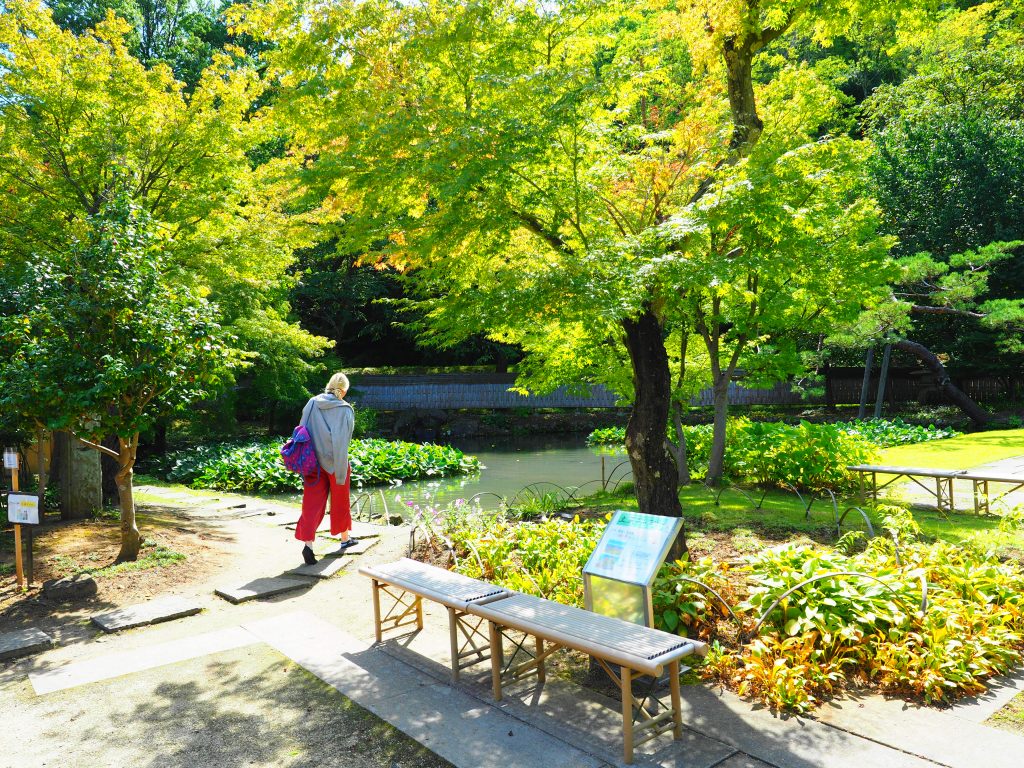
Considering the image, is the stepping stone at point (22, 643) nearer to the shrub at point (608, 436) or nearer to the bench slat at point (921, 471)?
the bench slat at point (921, 471)

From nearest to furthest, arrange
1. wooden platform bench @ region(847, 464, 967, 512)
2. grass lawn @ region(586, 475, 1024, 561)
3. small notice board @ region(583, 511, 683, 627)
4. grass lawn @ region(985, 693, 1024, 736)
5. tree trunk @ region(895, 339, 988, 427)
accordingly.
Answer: grass lawn @ region(985, 693, 1024, 736)
small notice board @ region(583, 511, 683, 627)
grass lawn @ region(586, 475, 1024, 561)
wooden platform bench @ region(847, 464, 967, 512)
tree trunk @ region(895, 339, 988, 427)

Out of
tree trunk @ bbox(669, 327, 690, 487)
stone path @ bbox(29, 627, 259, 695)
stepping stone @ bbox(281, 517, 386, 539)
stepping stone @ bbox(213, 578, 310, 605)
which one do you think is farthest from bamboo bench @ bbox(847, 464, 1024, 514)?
stone path @ bbox(29, 627, 259, 695)

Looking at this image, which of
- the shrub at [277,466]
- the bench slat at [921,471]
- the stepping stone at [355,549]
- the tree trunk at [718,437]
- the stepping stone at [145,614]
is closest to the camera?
the stepping stone at [145,614]

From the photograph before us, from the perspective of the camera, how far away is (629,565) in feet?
14.1

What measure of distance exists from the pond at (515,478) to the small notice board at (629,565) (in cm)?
650

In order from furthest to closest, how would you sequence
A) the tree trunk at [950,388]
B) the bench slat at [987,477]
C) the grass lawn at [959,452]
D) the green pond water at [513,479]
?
the tree trunk at [950,388] → the green pond water at [513,479] → the grass lawn at [959,452] → the bench slat at [987,477]

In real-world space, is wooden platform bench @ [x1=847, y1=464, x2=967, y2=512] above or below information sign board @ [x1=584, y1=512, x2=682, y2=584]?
below

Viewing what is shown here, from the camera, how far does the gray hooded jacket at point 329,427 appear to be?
725 centimetres

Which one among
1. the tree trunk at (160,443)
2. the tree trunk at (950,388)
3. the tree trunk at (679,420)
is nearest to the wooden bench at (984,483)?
the tree trunk at (679,420)

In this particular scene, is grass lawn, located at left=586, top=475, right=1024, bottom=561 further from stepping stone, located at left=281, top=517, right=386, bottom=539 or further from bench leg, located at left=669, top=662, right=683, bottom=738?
bench leg, located at left=669, top=662, right=683, bottom=738

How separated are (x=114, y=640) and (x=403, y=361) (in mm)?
29853

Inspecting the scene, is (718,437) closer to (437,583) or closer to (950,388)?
(437,583)

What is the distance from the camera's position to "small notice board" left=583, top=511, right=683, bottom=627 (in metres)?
4.19

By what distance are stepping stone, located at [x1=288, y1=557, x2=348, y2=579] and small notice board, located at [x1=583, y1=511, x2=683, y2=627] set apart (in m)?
3.40
